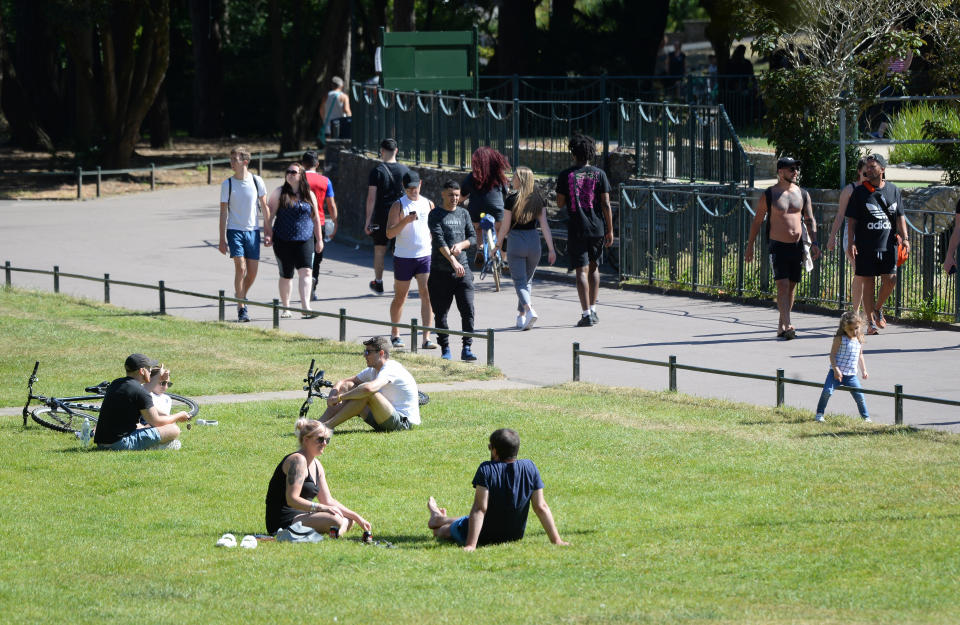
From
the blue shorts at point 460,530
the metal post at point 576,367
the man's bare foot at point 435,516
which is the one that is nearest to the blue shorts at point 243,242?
the metal post at point 576,367

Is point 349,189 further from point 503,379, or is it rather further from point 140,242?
point 503,379

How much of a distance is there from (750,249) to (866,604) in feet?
28.9

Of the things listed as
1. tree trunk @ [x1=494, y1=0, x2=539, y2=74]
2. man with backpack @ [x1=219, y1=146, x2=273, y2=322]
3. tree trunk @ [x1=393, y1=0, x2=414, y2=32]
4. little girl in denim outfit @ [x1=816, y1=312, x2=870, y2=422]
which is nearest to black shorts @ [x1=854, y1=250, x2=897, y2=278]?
little girl in denim outfit @ [x1=816, y1=312, x2=870, y2=422]

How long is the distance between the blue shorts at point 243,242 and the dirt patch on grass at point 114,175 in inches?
659

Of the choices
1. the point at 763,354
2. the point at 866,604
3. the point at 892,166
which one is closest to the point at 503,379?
the point at 763,354

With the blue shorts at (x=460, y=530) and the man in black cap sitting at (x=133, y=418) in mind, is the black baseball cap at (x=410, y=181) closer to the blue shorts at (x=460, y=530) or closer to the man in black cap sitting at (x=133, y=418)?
the man in black cap sitting at (x=133, y=418)

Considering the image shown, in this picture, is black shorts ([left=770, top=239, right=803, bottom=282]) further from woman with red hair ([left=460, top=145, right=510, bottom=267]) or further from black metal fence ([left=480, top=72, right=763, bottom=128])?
black metal fence ([left=480, top=72, right=763, bottom=128])

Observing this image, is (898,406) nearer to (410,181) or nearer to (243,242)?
(410,181)

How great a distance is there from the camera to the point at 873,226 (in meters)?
14.3

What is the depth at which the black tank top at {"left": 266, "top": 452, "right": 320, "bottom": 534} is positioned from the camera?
824cm

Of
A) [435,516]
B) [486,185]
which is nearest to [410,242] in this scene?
[486,185]

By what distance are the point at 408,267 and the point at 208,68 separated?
106ft

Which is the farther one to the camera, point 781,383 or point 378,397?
point 781,383

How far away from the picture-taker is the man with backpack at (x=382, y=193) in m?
17.9
